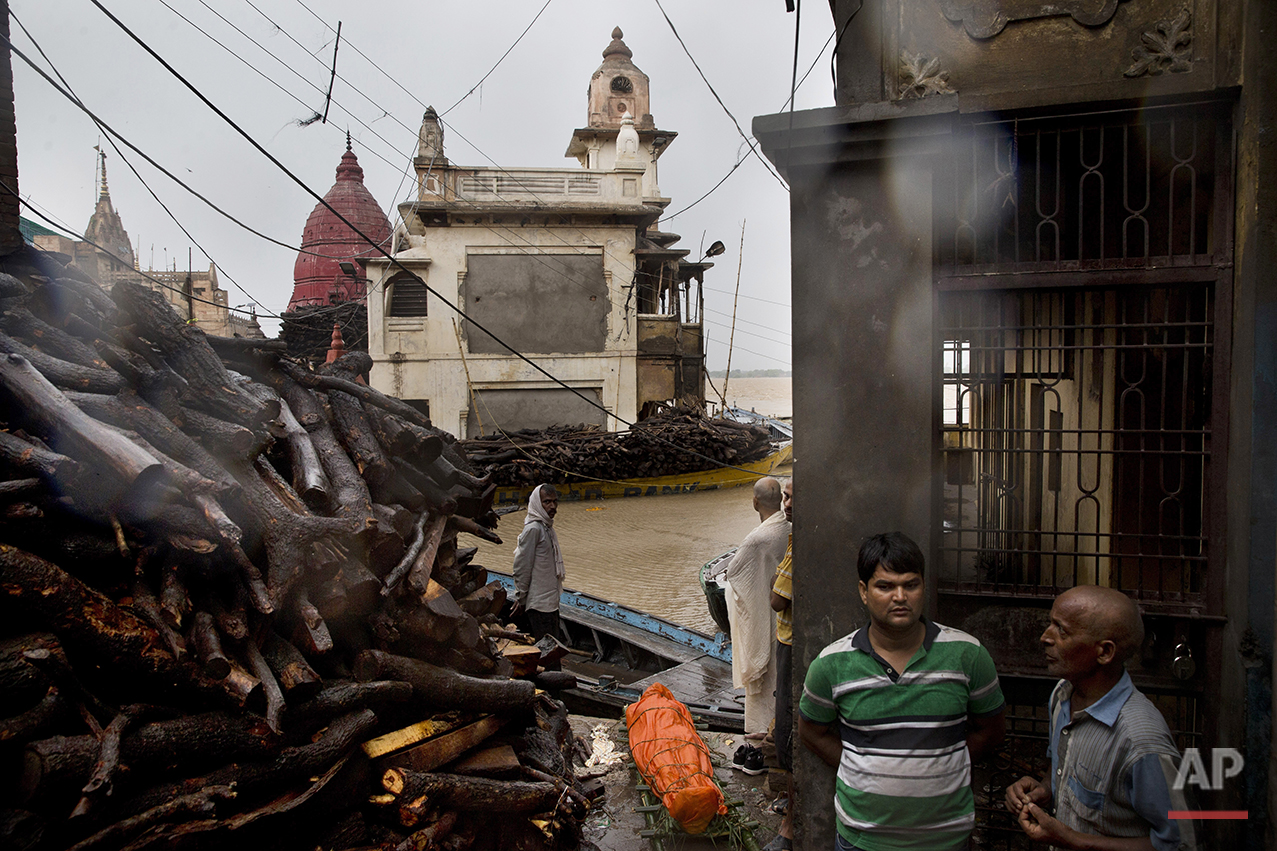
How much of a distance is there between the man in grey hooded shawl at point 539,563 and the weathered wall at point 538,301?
16201 millimetres

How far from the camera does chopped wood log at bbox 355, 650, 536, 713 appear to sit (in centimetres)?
355

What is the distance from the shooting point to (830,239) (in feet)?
12.0

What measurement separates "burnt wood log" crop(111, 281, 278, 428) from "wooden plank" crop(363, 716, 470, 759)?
1743mm

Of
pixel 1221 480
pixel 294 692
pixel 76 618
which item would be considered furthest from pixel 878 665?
pixel 76 618

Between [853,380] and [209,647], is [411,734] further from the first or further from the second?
[853,380]

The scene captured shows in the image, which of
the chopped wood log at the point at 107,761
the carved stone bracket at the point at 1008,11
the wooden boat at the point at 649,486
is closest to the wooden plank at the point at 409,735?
the chopped wood log at the point at 107,761

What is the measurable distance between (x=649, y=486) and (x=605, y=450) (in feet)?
5.67

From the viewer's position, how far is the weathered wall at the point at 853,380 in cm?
360

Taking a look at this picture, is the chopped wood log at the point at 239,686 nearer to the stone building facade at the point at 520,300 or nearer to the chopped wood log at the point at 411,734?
Result: the chopped wood log at the point at 411,734

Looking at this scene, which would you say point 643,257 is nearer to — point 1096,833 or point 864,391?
point 864,391

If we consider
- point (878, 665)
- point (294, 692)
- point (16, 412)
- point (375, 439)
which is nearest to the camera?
point (878, 665)

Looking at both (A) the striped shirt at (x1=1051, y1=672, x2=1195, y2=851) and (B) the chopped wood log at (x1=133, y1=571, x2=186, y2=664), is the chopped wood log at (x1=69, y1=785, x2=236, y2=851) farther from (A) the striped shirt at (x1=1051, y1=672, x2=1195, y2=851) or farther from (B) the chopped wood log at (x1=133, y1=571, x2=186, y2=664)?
(A) the striped shirt at (x1=1051, y1=672, x2=1195, y2=851)

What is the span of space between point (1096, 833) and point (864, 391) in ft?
6.43

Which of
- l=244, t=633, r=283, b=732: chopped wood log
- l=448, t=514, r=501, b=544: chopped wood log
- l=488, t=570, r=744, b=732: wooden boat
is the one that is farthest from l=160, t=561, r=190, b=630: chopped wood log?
l=488, t=570, r=744, b=732: wooden boat
